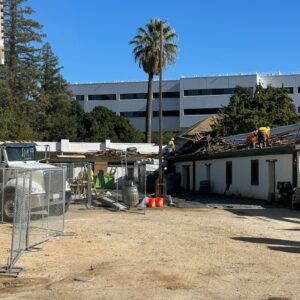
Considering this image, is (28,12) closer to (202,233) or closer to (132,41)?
(132,41)

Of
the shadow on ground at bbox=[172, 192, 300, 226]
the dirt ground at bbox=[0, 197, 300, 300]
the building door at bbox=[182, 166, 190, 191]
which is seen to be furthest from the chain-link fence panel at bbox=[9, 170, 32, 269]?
the building door at bbox=[182, 166, 190, 191]

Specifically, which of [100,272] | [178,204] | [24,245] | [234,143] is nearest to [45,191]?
[24,245]

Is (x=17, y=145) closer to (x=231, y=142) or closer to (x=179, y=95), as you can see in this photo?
(x=231, y=142)

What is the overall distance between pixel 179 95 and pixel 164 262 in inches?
3654

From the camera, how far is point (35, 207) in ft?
47.8

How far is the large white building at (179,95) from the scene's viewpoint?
96.8 meters

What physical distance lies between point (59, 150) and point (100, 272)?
47.4 m

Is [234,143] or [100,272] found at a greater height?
[234,143]

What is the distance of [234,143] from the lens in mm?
38219

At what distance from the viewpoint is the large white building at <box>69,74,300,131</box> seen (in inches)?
3812

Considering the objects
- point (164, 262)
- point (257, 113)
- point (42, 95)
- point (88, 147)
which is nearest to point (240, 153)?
point (257, 113)

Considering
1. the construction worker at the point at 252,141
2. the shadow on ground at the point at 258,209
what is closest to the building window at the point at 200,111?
the construction worker at the point at 252,141

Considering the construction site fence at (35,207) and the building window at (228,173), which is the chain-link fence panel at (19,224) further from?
the building window at (228,173)

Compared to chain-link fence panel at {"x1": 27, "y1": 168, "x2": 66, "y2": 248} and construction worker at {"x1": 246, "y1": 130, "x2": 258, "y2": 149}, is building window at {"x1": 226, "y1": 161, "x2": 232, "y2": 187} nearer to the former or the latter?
construction worker at {"x1": 246, "y1": 130, "x2": 258, "y2": 149}
